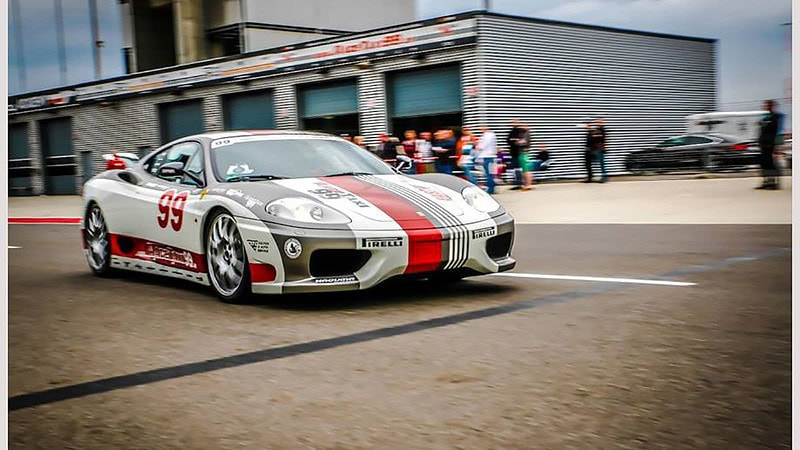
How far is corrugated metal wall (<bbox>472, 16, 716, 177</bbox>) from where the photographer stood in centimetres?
450

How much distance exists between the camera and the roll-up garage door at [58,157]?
3.83m

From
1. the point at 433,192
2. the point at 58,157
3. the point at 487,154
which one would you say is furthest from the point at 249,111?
the point at 487,154


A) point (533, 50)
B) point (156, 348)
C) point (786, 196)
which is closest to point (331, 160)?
point (156, 348)

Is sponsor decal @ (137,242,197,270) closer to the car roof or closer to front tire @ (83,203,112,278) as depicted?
front tire @ (83,203,112,278)

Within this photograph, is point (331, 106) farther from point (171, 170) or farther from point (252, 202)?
point (252, 202)

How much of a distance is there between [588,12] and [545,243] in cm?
458

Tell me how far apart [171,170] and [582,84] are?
7350 mm

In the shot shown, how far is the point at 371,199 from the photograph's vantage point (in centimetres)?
438

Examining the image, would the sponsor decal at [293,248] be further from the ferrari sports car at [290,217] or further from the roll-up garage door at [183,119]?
the roll-up garage door at [183,119]

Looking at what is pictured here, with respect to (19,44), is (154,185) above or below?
below

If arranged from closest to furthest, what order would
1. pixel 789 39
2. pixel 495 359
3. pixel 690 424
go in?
pixel 789 39
pixel 690 424
pixel 495 359

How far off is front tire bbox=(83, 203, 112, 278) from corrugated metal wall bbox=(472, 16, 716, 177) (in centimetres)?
280

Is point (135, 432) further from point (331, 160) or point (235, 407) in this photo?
point (331, 160)

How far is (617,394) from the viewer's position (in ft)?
8.59
